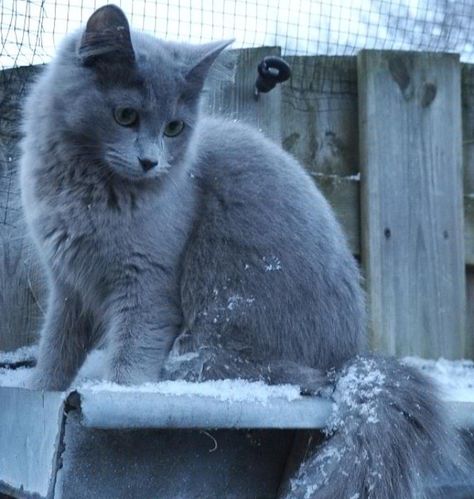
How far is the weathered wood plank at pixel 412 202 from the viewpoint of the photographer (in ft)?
10.4

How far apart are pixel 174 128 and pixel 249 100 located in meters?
0.83

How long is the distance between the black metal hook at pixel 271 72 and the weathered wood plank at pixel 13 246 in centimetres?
71

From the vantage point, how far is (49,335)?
8.26 feet

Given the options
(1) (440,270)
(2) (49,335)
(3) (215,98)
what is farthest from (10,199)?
(1) (440,270)

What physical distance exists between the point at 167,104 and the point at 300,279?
0.54 metres

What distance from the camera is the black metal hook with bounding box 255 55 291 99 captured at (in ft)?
9.61

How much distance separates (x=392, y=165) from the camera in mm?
3227

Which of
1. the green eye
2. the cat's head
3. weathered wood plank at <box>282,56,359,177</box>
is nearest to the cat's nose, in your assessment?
the cat's head

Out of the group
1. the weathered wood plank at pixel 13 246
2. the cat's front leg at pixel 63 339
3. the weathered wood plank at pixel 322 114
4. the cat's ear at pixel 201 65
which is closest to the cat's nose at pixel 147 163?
the cat's ear at pixel 201 65

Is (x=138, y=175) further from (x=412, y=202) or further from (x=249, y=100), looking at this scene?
(x=412, y=202)

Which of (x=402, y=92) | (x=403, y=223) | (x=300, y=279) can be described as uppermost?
(x=402, y=92)

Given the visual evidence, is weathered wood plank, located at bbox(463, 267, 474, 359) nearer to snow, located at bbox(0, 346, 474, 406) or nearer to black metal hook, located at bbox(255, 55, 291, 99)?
snow, located at bbox(0, 346, 474, 406)

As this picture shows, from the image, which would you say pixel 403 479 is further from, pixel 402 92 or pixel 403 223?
pixel 402 92

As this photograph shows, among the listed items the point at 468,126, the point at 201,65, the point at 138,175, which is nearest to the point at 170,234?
the point at 138,175
